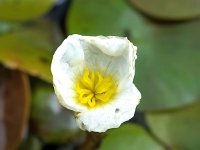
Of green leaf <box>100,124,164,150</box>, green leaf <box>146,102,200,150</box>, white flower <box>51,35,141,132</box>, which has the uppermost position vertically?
white flower <box>51,35,141,132</box>

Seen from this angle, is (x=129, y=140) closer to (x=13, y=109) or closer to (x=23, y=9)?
(x=13, y=109)

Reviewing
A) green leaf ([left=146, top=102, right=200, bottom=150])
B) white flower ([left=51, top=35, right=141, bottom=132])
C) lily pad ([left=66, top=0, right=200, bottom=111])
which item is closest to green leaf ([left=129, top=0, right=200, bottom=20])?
lily pad ([left=66, top=0, right=200, bottom=111])

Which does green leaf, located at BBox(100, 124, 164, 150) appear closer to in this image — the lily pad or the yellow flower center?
the lily pad

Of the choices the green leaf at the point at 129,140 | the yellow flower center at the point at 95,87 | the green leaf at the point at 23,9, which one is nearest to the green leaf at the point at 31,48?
the green leaf at the point at 23,9

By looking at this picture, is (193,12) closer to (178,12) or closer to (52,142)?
(178,12)

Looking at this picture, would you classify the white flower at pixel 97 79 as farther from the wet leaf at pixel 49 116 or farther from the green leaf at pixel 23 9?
the green leaf at pixel 23 9

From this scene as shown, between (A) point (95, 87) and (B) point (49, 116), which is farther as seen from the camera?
(B) point (49, 116)

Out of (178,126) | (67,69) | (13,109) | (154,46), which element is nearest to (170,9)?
(154,46)
